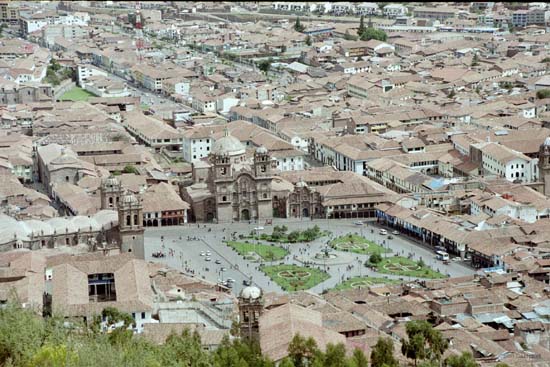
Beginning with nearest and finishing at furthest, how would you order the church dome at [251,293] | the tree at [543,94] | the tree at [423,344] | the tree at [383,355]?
the tree at [383,355] → the tree at [423,344] → the church dome at [251,293] → the tree at [543,94]

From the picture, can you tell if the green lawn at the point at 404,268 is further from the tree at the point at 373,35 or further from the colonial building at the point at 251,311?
the tree at the point at 373,35

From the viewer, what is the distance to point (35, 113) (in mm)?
45906

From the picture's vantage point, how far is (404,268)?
2719 cm

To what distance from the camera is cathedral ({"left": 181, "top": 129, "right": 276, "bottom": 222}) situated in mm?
32156

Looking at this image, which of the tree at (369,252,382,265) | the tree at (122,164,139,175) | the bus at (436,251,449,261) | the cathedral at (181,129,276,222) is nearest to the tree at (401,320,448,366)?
the tree at (369,252,382,265)

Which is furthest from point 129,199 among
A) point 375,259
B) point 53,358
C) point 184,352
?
point 53,358

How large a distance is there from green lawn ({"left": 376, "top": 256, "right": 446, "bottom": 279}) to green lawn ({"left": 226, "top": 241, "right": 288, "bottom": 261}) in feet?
8.49

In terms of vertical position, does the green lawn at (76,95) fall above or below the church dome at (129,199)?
below

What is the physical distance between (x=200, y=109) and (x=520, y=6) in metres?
32.7

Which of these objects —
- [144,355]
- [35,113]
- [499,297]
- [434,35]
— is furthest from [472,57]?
[144,355]

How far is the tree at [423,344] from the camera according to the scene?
19.0 metres

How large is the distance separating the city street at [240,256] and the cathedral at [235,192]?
0.44 metres

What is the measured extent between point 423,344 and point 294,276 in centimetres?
814

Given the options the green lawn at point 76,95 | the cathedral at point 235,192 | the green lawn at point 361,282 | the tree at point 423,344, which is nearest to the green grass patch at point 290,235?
the cathedral at point 235,192
